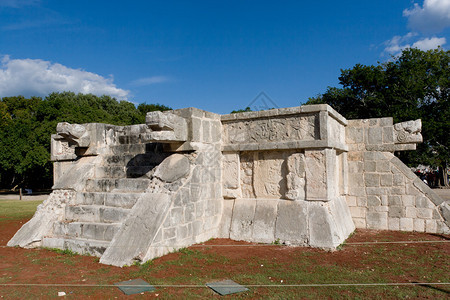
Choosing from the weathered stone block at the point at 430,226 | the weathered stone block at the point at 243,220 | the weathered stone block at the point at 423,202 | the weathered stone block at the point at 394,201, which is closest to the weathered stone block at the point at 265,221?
the weathered stone block at the point at 243,220

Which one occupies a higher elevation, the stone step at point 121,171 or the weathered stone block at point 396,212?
the stone step at point 121,171

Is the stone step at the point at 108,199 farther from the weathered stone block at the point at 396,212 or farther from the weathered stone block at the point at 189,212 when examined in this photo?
the weathered stone block at the point at 396,212

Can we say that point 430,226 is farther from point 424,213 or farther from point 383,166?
point 383,166

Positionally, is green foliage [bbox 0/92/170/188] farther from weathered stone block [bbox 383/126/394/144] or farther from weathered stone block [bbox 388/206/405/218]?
weathered stone block [bbox 388/206/405/218]

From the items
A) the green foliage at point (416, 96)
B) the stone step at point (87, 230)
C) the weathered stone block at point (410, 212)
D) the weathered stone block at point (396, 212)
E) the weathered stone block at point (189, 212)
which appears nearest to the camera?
the stone step at point (87, 230)

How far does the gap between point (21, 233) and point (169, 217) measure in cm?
319

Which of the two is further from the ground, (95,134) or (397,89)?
(397,89)

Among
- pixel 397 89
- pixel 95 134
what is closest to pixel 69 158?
pixel 95 134

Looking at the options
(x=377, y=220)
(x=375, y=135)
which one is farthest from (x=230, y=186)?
(x=375, y=135)

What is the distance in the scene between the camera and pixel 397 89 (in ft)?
61.6

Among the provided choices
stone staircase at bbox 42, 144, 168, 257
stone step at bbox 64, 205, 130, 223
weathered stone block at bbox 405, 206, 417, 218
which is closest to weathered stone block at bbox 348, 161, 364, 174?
weathered stone block at bbox 405, 206, 417, 218

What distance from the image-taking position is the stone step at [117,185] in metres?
6.34

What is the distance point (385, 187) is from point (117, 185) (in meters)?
5.69

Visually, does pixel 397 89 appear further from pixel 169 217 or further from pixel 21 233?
pixel 21 233
